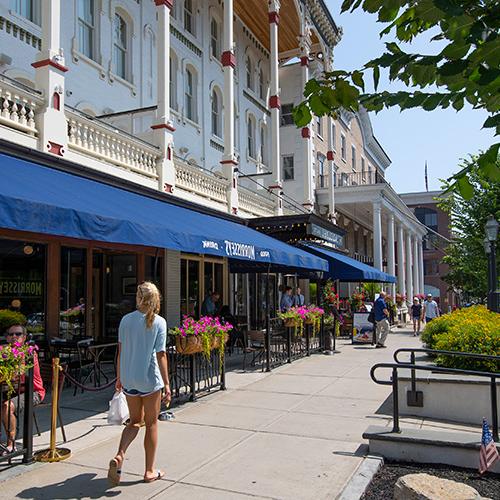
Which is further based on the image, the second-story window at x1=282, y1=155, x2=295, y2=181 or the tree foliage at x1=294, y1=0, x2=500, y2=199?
the second-story window at x1=282, y1=155, x2=295, y2=181

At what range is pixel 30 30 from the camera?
38.9 ft

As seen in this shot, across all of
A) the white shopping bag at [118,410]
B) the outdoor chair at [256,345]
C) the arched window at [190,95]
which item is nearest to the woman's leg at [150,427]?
the white shopping bag at [118,410]

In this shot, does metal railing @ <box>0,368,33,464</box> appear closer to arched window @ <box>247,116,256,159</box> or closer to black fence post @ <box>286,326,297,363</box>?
black fence post @ <box>286,326,297,363</box>

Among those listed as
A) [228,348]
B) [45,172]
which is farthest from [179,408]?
[228,348]

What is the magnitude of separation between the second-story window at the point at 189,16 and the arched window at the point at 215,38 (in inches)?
60.3

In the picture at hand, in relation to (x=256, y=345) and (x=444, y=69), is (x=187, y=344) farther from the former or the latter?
(x=444, y=69)

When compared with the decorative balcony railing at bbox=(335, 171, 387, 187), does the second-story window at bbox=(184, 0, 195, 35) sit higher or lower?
higher

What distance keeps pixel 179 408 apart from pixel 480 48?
6379mm

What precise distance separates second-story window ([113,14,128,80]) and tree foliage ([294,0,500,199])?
1268 cm

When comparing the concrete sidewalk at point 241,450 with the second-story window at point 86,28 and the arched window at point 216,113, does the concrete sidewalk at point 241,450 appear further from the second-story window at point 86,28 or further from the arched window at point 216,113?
the arched window at point 216,113

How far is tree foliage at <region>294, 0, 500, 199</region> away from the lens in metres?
2.94

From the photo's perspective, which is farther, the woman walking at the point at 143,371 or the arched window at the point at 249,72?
the arched window at the point at 249,72

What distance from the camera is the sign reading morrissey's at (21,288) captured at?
10.0 m

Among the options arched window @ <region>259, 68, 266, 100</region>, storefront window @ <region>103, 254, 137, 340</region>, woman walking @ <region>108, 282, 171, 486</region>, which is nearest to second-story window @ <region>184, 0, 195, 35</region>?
arched window @ <region>259, 68, 266, 100</region>
